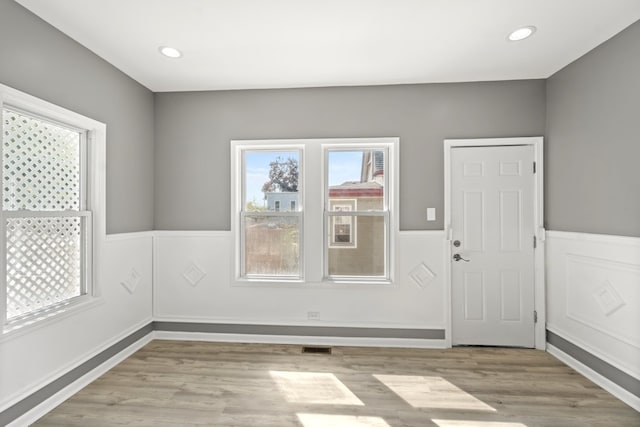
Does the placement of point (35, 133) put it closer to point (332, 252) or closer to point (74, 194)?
point (74, 194)

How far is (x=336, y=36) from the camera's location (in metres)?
2.40

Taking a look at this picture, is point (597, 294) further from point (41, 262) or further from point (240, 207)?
point (41, 262)

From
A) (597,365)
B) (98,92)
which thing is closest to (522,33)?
(597,365)

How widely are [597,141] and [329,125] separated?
2.25 metres

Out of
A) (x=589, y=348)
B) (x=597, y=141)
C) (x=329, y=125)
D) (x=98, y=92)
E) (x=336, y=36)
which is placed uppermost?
(x=336, y=36)

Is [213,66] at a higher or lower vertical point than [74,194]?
higher

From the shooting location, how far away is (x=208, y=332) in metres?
3.41

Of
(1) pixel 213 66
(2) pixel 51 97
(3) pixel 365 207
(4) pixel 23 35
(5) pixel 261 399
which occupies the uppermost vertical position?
(1) pixel 213 66

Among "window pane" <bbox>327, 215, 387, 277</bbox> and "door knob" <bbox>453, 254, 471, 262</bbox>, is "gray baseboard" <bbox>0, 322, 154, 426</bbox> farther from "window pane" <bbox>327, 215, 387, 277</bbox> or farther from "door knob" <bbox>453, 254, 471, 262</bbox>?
"door knob" <bbox>453, 254, 471, 262</bbox>

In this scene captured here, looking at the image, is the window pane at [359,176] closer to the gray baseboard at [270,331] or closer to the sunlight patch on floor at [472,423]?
the gray baseboard at [270,331]

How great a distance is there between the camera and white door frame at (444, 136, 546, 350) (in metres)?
3.14

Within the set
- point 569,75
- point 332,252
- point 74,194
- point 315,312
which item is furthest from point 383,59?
point 74,194

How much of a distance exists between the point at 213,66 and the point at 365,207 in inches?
76.9

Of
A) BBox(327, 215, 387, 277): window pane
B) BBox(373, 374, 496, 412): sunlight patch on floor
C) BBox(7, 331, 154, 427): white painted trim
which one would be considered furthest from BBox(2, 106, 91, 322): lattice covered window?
BBox(373, 374, 496, 412): sunlight patch on floor
